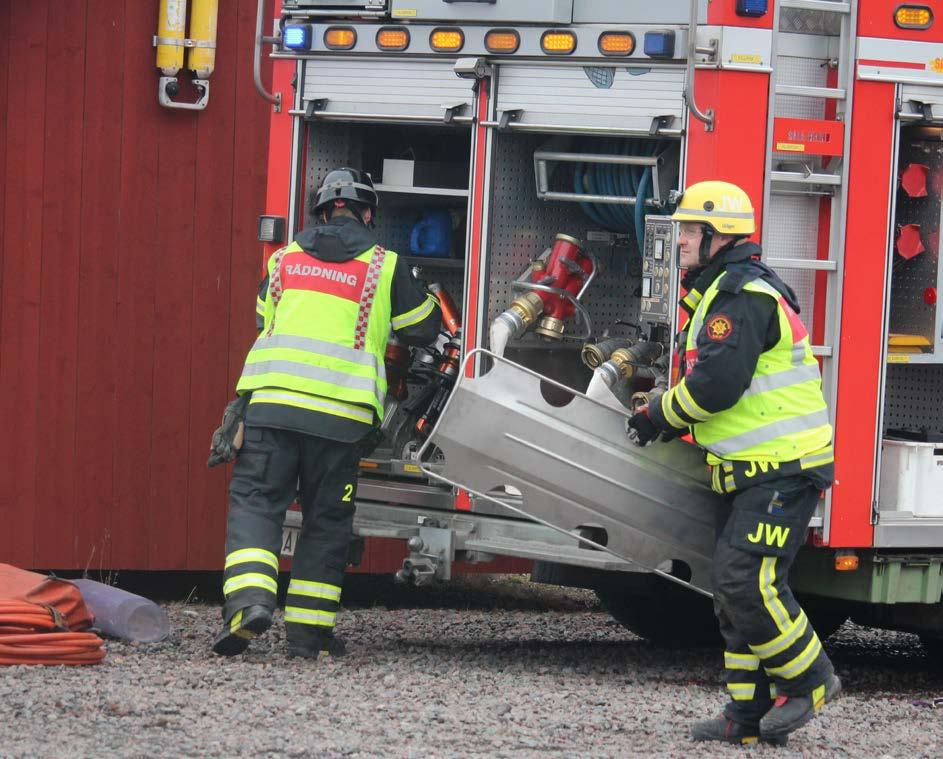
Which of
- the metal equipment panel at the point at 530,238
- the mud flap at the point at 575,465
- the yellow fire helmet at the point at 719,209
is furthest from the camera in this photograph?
the metal equipment panel at the point at 530,238

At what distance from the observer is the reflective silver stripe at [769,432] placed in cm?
557

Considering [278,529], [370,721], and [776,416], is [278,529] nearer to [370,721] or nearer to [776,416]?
[370,721]

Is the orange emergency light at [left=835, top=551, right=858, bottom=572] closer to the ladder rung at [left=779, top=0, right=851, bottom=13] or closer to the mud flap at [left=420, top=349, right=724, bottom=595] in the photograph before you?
the mud flap at [left=420, top=349, right=724, bottom=595]

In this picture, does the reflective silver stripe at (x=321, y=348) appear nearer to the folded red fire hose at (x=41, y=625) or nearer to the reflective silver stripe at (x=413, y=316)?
the reflective silver stripe at (x=413, y=316)

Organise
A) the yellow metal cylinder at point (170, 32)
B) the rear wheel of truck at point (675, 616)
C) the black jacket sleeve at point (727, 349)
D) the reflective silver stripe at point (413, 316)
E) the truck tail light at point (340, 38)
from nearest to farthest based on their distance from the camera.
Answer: the black jacket sleeve at point (727, 349), the reflective silver stripe at point (413, 316), the truck tail light at point (340, 38), the rear wheel of truck at point (675, 616), the yellow metal cylinder at point (170, 32)

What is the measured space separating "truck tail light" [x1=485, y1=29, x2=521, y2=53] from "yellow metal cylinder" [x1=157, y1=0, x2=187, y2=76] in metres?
2.10

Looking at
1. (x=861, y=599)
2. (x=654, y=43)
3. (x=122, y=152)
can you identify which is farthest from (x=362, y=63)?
(x=861, y=599)

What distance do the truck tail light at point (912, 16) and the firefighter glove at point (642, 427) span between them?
1803 mm

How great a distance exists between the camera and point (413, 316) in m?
6.75

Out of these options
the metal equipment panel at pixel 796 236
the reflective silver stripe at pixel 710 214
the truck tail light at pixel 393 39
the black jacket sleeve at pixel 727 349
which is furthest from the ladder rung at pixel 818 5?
the truck tail light at pixel 393 39

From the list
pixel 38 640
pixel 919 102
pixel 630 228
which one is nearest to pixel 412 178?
pixel 630 228

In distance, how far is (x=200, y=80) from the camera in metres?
8.27

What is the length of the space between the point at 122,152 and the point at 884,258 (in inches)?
145

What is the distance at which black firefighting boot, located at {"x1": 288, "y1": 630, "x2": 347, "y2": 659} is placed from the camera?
6.66 metres
